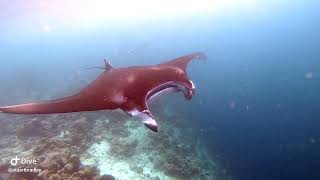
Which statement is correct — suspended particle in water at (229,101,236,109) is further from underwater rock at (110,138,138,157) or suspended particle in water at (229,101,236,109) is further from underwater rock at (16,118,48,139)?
underwater rock at (16,118,48,139)

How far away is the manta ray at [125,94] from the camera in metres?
4.77

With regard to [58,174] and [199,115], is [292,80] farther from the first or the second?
[58,174]

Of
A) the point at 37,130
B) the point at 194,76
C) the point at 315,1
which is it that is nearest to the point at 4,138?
the point at 37,130

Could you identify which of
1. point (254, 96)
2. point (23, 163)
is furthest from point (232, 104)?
point (23, 163)

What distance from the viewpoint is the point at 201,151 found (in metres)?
11.8

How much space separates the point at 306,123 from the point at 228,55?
43.8 ft

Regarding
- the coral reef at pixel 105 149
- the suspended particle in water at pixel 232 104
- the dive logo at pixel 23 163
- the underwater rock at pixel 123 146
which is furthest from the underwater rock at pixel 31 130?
the suspended particle in water at pixel 232 104

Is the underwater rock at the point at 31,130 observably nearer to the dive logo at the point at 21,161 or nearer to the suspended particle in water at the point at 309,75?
the dive logo at the point at 21,161

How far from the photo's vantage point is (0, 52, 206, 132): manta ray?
4773 millimetres

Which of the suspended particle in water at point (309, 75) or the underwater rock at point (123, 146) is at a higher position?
the suspended particle in water at point (309, 75)

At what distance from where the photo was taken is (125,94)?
524 cm

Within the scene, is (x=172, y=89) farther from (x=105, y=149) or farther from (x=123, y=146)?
(x=105, y=149)

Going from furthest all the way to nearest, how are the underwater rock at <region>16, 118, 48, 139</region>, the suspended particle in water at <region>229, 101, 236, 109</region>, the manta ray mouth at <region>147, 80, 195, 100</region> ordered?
the suspended particle in water at <region>229, 101, 236, 109</region> < the underwater rock at <region>16, 118, 48, 139</region> < the manta ray mouth at <region>147, 80, 195, 100</region>

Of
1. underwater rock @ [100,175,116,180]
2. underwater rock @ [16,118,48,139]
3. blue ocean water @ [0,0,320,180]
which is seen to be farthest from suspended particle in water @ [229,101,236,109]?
underwater rock @ [16,118,48,139]
